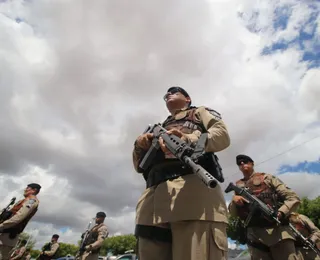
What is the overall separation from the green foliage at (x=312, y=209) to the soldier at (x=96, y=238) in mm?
26218

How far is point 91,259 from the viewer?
9.48m

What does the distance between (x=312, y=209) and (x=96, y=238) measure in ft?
88.6

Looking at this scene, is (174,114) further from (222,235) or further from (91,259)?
(91,259)

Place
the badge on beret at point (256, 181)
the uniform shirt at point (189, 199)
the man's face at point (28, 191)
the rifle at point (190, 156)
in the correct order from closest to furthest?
the rifle at point (190, 156), the uniform shirt at point (189, 199), the badge on beret at point (256, 181), the man's face at point (28, 191)

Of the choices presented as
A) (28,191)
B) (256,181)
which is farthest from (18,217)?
(256,181)

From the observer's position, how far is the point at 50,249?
41.0 feet

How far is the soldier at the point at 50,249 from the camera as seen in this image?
12.2 m

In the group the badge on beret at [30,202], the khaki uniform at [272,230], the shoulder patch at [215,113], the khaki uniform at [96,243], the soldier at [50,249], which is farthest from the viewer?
the soldier at [50,249]

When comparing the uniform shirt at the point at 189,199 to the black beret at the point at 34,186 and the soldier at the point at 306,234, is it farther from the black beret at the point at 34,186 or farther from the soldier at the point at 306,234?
the black beret at the point at 34,186

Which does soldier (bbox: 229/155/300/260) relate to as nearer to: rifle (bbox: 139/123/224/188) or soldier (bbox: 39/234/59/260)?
rifle (bbox: 139/123/224/188)

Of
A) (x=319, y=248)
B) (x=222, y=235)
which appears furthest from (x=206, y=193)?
(x=319, y=248)

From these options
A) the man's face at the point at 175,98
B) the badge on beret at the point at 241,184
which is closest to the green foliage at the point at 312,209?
the badge on beret at the point at 241,184

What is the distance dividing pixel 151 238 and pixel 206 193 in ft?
1.93

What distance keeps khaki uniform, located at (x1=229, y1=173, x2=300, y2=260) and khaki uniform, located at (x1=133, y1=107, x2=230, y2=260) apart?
255 centimetres
